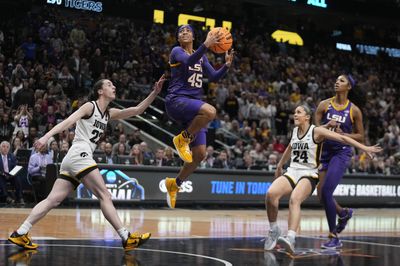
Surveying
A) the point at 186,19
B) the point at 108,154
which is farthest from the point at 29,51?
the point at 186,19

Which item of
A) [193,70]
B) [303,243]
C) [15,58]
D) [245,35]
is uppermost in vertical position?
[245,35]

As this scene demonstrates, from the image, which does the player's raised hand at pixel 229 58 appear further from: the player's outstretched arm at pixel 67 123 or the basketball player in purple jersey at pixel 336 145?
the basketball player in purple jersey at pixel 336 145

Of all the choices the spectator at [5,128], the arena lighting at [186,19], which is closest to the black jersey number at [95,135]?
the spectator at [5,128]

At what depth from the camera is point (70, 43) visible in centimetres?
2231

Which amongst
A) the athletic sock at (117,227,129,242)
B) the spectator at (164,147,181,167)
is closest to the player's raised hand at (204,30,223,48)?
the athletic sock at (117,227,129,242)

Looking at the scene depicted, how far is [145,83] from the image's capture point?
22734 mm

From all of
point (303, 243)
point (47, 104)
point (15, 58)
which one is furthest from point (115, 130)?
point (303, 243)

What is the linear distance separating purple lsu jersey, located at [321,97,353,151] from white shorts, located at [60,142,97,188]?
402cm

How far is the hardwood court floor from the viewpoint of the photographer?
8133mm

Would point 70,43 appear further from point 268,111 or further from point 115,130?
point 268,111

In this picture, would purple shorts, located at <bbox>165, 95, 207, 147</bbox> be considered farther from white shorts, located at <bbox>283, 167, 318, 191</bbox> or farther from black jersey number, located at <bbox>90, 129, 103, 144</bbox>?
white shorts, located at <bbox>283, 167, 318, 191</bbox>

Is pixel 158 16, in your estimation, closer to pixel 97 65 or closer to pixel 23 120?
pixel 97 65

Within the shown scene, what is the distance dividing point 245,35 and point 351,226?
16.5 meters

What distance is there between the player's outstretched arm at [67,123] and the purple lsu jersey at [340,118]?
158 inches
